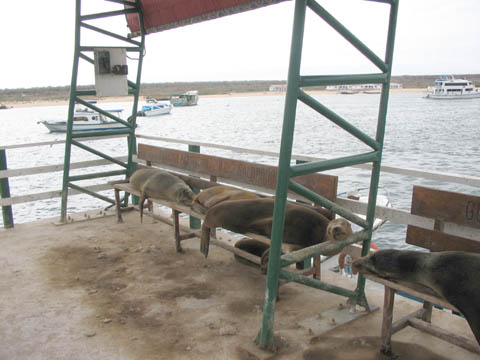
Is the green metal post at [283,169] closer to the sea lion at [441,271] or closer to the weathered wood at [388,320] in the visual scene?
the sea lion at [441,271]

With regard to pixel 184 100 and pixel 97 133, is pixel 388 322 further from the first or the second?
pixel 184 100

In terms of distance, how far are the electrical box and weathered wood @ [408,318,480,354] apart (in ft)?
15.6

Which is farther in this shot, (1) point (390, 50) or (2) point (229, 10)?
(2) point (229, 10)

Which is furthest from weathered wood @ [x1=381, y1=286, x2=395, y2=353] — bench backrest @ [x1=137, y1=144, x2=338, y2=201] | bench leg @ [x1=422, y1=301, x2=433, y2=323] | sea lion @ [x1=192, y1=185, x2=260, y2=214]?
sea lion @ [x1=192, y1=185, x2=260, y2=214]

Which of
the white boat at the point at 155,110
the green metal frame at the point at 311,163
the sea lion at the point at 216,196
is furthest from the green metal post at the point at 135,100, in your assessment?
the white boat at the point at 155,110

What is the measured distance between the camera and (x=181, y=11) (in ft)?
17.5

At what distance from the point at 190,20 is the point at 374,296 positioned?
3574 millimetres

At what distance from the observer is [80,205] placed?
534 inches

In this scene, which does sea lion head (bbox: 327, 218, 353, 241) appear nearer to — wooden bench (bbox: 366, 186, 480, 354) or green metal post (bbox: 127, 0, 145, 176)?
wooden bench (bbox: 366, 186, 480, 354)

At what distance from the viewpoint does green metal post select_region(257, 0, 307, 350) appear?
2.77 meters

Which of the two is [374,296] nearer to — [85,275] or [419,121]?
[85,275]

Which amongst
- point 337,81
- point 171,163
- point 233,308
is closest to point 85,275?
point 233,308

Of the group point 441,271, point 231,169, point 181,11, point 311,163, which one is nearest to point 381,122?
point 311,163

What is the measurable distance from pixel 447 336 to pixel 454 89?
3152 inches
